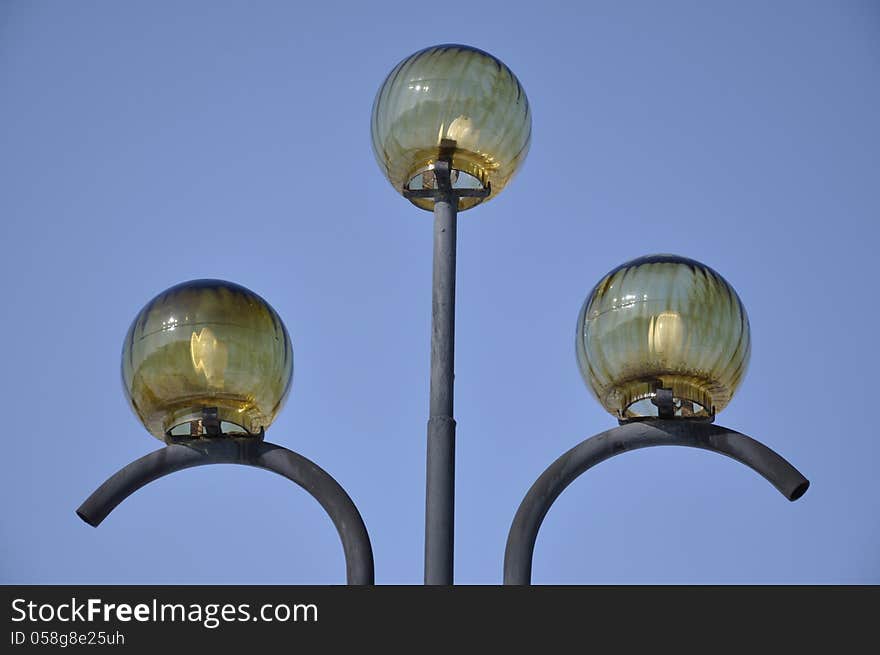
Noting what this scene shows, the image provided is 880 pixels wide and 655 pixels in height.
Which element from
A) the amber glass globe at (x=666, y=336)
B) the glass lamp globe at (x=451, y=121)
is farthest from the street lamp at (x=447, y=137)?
the amber glass globe at (x=666, y=336)

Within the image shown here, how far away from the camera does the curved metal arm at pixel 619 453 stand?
23.7 ft

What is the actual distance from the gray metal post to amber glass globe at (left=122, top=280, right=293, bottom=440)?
0.64 metres

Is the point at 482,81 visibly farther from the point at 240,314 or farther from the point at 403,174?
the point at 240,314

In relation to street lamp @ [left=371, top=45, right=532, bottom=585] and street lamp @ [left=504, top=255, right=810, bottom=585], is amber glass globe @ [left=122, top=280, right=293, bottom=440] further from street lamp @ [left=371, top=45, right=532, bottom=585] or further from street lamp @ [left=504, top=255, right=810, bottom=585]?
street lamp @ [left=504, top=255, right=810, bottom=585]

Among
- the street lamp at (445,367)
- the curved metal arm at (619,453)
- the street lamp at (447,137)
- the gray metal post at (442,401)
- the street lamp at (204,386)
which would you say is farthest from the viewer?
the street lamp at (447,137)

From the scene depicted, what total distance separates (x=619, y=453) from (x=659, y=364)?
369 millimetres

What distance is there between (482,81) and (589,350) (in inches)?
45.6

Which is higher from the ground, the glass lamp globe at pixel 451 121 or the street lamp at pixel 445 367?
the glass lamp globe at pixel 451 121

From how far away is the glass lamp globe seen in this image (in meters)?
7.78

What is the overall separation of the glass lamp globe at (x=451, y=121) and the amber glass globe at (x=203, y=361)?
2.75ft

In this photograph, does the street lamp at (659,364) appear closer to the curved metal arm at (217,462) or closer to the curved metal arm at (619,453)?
the curved metal arm at (619,453)

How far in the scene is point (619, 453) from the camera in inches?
294
